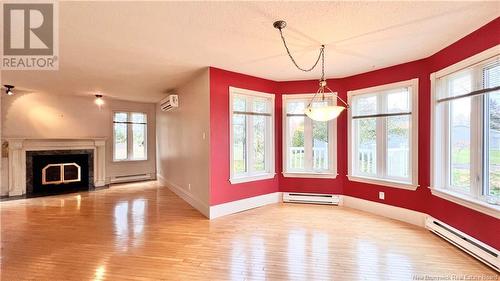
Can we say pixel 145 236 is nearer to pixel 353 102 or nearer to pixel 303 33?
pixel 303 33

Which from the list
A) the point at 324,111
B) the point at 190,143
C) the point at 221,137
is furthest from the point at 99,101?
the point at 324,111

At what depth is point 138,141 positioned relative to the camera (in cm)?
775

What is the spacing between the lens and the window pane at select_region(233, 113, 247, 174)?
456 cm

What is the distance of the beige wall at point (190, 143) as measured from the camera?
428 cm

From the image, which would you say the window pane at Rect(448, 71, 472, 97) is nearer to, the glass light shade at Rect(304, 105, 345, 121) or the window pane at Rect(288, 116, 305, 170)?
the glass light shade at Rect(304, 105, 345, 121)

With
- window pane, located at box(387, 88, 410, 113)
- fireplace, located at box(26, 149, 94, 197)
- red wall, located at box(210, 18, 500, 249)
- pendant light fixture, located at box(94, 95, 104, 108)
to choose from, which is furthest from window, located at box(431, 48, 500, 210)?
fireplace, located at box(26, 149, 94, 197)

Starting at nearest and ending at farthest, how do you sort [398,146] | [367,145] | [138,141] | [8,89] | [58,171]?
[398,146] < [367,145] < [8,89] < [58,171] < [138,141]

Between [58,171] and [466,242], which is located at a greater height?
[58,171]

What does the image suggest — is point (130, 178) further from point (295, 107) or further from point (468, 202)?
point (468, 202)

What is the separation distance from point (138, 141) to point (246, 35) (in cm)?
617

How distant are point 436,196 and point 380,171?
95cm

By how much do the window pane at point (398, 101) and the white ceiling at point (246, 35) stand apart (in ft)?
1.68

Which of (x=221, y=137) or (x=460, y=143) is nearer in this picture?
(x=460, y=143)

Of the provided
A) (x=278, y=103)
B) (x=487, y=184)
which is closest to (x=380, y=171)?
(x=487, y=184)
